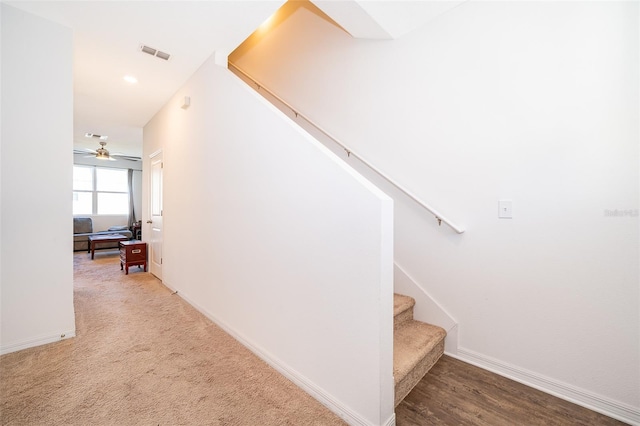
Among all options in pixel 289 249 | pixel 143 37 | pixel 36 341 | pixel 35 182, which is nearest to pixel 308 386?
pixel 289 249

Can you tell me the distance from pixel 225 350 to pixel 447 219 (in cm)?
209

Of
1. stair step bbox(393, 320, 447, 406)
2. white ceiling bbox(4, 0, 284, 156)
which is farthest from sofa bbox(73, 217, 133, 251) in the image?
stair step bbox(393, 320, 447, 406)

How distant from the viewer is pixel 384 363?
137 cm

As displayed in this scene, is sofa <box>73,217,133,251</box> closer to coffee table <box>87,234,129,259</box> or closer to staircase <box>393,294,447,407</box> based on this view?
coffee table <box>87,234,129,259</box>

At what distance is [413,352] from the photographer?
5.97ft

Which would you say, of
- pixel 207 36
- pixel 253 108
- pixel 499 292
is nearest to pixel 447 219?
pixel 499 292

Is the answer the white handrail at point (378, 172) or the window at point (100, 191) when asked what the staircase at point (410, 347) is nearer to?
the white handrail at point (378, 172)

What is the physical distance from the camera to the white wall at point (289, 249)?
1390 millimetres

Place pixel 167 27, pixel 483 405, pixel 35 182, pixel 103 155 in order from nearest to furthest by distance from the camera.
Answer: pixel 483 405 < pixel 35 182 < pixel 167 27 < pixel 103 155

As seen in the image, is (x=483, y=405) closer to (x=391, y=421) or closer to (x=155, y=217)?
(x=391, y=421)

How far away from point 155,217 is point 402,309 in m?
4.15

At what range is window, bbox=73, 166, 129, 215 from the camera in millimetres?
7965

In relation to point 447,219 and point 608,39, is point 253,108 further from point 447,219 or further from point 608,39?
point 608,39

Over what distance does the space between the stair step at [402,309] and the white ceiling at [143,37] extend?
2661 millimetres
